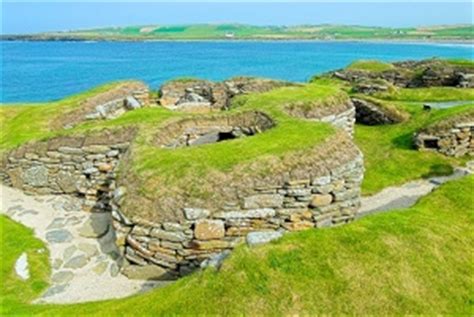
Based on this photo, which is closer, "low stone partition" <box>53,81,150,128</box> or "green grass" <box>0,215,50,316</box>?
"green grass" <box>0,215,50,316</box>

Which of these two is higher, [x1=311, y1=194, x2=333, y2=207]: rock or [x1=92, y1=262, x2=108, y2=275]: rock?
[x1=311, y1=194, x2=333, y2=207]: rock

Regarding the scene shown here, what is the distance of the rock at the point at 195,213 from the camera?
11.1 meters

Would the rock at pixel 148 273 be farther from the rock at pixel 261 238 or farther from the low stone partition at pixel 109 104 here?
the low stone partition at pixel 109 104

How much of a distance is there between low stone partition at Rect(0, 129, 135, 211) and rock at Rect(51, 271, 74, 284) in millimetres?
3984

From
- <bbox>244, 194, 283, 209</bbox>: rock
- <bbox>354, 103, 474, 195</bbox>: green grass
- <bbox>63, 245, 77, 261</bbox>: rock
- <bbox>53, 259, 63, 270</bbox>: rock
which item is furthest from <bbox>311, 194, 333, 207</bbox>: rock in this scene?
<bbox>53, 259, 63, 270</bbox>: rock

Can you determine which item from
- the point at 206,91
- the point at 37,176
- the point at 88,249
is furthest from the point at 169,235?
the point at 206,91

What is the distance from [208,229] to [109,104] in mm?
14942

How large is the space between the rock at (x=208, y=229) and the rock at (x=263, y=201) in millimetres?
789

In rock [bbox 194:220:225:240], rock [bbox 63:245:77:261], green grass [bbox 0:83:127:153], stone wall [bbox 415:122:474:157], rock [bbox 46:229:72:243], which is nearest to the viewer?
rock [bbox 194:220:225:240]

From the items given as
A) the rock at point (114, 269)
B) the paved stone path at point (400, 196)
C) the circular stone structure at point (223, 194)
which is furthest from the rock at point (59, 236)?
the paved stone path at point (400, 196)

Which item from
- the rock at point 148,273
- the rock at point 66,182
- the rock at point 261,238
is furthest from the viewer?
the rock at point 66,182

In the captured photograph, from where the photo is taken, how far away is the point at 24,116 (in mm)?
22844

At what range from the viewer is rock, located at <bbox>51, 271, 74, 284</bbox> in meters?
11.5

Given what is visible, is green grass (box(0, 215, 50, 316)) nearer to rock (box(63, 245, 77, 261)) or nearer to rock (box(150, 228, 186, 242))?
rock (box(63, 245, 77, 261))
